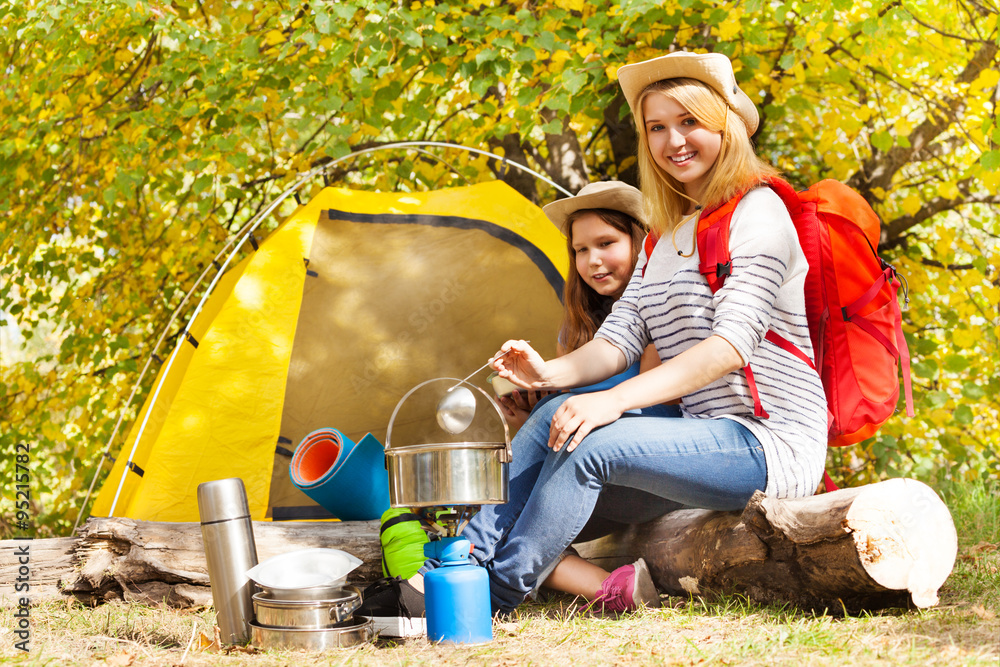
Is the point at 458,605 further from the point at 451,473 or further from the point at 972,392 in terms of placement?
the point at 972,392

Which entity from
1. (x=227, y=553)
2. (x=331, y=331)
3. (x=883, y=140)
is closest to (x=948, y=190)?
(x=883, y=140)

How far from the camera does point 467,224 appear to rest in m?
3.22

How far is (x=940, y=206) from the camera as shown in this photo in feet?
12.7

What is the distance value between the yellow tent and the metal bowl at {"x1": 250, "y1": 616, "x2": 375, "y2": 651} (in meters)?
1.05

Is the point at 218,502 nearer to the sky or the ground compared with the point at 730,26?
nearer to the ground

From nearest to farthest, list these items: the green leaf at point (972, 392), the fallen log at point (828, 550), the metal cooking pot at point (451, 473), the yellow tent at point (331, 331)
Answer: the fallen log at point (828, 550), the metal cooking pot at point (451, 473), the yellow tent at point (331, 331), the green leaf at point (972, 392)

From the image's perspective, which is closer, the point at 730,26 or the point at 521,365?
the point at 521,365

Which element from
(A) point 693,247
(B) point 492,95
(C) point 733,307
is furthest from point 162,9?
(C) point 733,307

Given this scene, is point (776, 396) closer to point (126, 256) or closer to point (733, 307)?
point (733, 307)

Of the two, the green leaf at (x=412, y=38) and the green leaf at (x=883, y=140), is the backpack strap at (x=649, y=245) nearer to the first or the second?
the green leaf at (x=412, y=38)

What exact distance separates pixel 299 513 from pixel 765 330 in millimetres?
1832

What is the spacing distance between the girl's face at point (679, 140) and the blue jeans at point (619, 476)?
0.65 m

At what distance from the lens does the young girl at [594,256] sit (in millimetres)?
2498

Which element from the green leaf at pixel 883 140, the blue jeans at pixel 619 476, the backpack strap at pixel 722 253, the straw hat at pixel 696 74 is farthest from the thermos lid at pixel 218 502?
the green leaf at pixel 883 140
